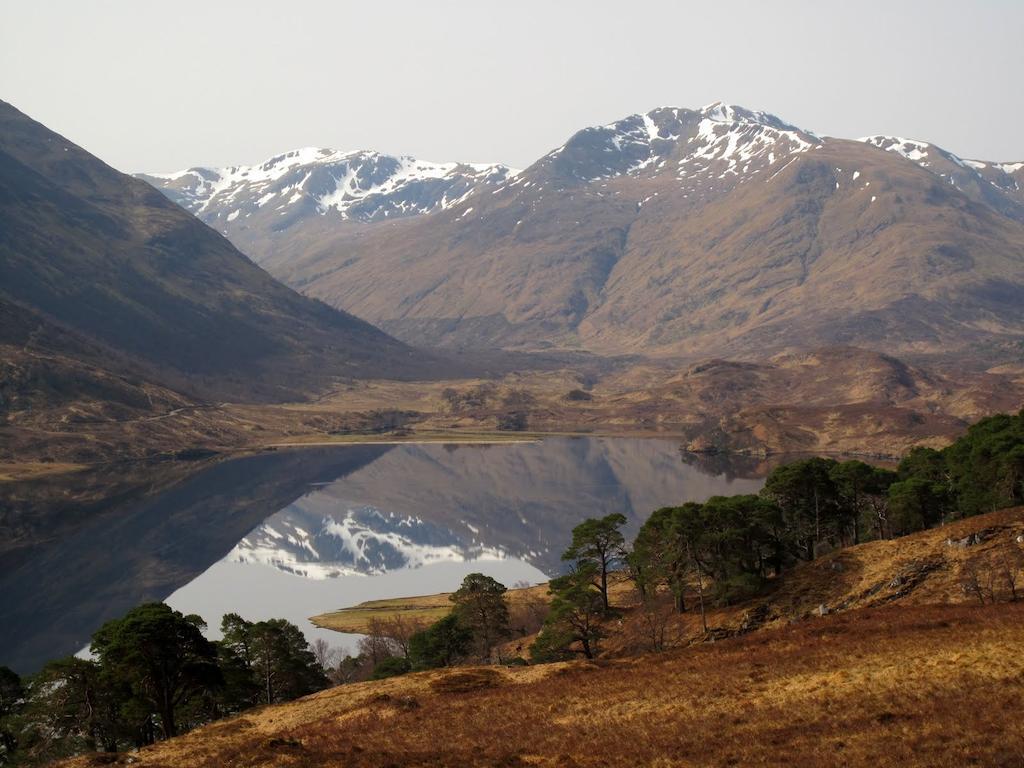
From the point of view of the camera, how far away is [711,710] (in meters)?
39.8

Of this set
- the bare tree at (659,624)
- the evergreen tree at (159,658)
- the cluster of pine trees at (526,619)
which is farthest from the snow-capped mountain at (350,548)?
the evergreen tree at (159,658)

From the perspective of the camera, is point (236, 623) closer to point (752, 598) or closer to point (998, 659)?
point (752, 598)

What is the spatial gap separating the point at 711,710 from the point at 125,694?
3727 cm

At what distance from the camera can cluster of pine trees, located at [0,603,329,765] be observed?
183 feet

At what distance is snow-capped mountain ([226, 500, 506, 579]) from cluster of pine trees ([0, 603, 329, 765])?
9971cm

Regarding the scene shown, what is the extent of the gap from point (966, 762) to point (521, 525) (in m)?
166

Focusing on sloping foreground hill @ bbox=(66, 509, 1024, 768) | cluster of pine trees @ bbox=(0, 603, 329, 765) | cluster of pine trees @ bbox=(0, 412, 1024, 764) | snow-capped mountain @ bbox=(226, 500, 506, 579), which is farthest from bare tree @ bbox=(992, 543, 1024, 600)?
snow-capped mountain @ bbox=(226, 500, 506, 579)

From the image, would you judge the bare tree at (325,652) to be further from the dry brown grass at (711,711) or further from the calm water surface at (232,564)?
the dry brown grass at (711,711)

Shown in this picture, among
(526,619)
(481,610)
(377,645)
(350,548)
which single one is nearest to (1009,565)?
(481,610)

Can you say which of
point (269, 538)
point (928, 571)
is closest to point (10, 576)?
point (269, 538)

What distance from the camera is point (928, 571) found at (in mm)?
63500

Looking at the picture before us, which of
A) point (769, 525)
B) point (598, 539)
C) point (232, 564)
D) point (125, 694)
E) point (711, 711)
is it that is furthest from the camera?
point (232, 564)

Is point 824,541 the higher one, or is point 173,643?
point 173,643

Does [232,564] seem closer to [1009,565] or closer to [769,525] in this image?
[769,525]
